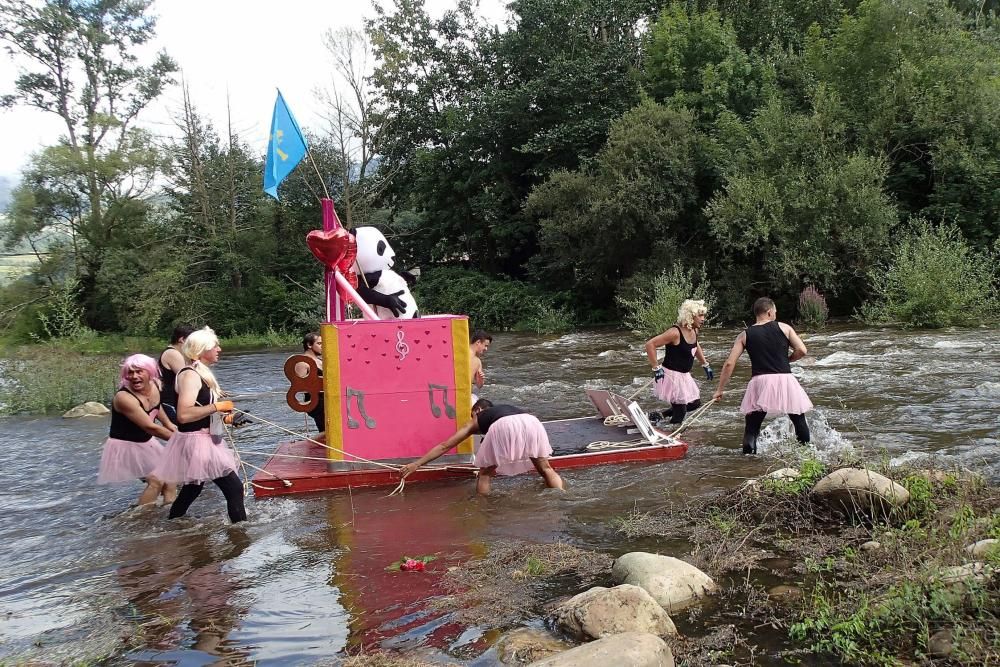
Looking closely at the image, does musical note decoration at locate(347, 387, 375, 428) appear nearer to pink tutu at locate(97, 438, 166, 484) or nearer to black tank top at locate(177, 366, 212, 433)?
black tank top at locate(177, 366, 212, 433)

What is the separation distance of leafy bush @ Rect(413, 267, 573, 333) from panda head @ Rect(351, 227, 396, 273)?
64.9 ft

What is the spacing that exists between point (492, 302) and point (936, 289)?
644 inches

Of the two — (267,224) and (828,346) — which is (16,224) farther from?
(828,346)

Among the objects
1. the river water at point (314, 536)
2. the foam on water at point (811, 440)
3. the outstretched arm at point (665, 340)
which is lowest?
the river water at point (314, 536)

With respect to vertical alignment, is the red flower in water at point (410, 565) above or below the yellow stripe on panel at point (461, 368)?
below

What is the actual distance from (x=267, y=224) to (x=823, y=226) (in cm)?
2324

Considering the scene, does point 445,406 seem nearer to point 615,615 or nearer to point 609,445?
point 609,445

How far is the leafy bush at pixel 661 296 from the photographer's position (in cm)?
2262

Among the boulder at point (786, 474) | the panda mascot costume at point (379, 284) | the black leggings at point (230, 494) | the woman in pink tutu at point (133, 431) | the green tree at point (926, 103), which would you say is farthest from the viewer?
the green tree at point (926, 103)

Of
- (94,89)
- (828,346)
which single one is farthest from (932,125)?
(94,89)

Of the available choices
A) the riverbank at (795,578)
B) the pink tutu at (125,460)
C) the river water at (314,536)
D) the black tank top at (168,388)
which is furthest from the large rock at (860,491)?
the black tank top at (168,388)

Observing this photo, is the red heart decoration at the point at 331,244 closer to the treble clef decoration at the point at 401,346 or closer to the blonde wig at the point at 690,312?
the treble clef decoration at the point at 401,346

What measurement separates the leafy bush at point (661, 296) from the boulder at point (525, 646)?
18.3 m

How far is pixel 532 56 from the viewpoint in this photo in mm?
34500
